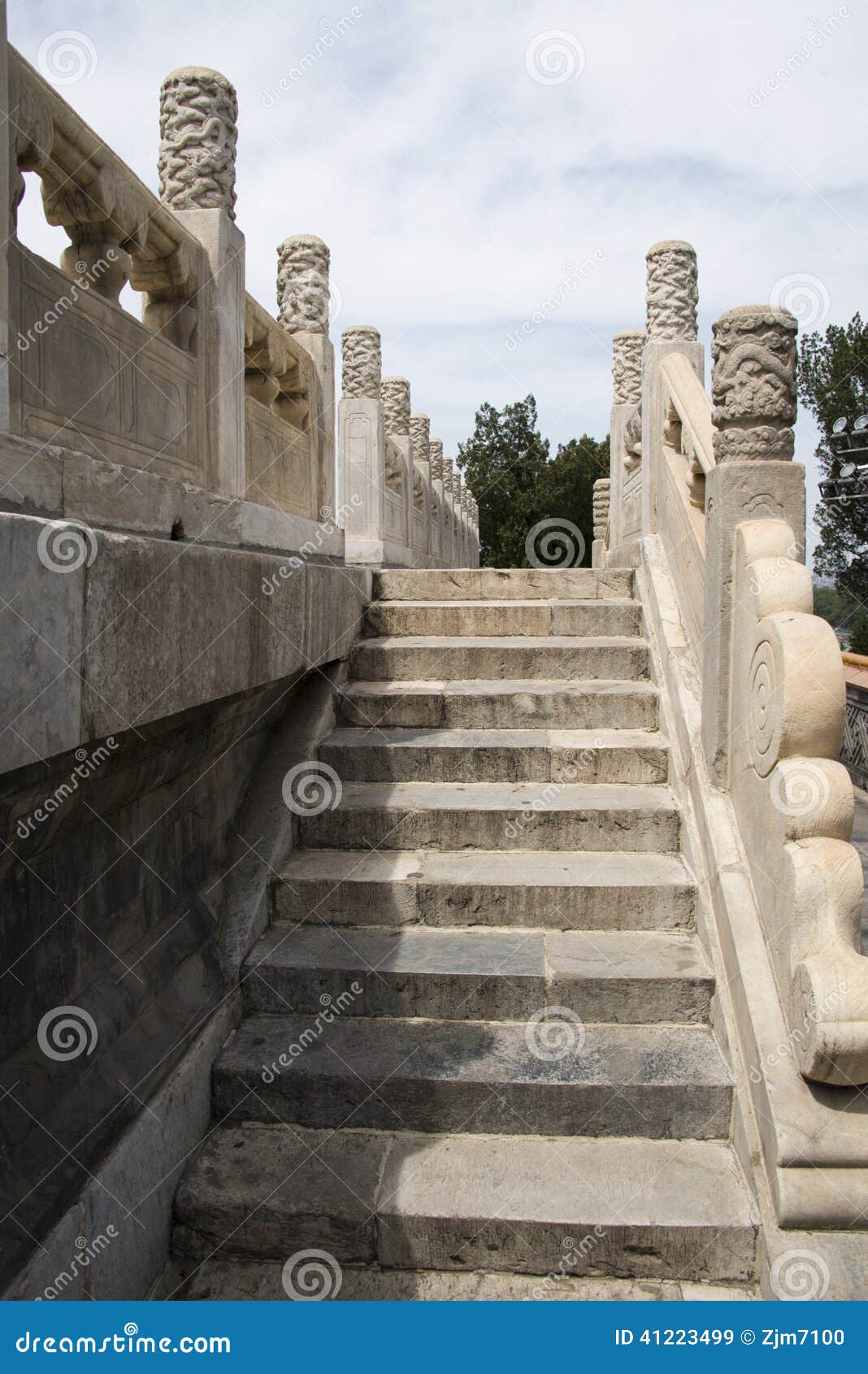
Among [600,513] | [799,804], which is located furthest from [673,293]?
[600,513]

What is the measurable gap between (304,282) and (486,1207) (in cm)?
511

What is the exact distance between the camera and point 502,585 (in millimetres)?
5688

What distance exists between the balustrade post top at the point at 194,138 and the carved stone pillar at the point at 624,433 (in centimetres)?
369

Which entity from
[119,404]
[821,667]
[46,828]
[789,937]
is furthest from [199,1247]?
[119,404]

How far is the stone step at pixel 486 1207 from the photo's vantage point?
2.32 m

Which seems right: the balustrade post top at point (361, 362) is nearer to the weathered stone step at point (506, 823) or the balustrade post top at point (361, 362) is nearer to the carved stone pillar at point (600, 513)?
the carved stone pillar at point (600, 513)

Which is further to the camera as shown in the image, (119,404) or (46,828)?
(119,404)

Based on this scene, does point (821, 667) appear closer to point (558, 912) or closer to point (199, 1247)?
point (558, 912)

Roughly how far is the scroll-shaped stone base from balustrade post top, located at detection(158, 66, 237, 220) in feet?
8.82

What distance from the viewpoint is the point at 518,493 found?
39.4 metres

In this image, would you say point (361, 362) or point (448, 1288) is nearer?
point (448, 1288)

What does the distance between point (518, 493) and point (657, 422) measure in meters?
34.5

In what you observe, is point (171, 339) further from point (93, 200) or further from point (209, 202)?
point (93, 200)

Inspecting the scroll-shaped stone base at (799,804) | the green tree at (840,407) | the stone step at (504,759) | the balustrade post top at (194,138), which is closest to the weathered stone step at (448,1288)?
the scroll-shaped stone base at (799,804)
